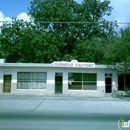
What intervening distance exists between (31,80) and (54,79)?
2.77m

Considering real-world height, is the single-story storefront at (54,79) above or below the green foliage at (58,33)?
below

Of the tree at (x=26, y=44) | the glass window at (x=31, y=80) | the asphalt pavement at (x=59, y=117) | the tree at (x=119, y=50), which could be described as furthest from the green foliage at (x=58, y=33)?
the asphalt pavement at (x=59, y=117)

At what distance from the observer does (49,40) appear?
→ 38.9m

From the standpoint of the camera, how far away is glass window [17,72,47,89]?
1127 inches

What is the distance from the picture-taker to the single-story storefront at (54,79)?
93.5 ft

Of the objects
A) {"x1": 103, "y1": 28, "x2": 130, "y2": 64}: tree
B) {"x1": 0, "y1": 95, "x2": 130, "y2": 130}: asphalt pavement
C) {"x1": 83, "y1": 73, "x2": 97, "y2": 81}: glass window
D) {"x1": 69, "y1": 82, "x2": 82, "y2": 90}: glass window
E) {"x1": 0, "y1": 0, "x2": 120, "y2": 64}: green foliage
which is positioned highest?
{"x1": 0, "y1": 0, "x2": 120, "y2": 64}: green foliage

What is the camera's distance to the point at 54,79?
94.0ft

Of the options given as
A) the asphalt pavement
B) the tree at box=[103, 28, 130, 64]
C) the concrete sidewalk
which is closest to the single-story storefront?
the tree at box=[103, 28, 130, 64]

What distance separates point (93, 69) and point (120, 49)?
4032 mm

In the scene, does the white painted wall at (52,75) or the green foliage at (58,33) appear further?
the green foliage at (58,33)

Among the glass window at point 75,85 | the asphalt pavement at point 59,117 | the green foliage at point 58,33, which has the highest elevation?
the green foliage at point 58,33

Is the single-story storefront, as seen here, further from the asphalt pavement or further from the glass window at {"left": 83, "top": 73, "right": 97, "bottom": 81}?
the asphalt pavement

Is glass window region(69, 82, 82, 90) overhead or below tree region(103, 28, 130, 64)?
below

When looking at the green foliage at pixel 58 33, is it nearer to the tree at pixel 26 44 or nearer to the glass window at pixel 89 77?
the tree at pixel 26 44
